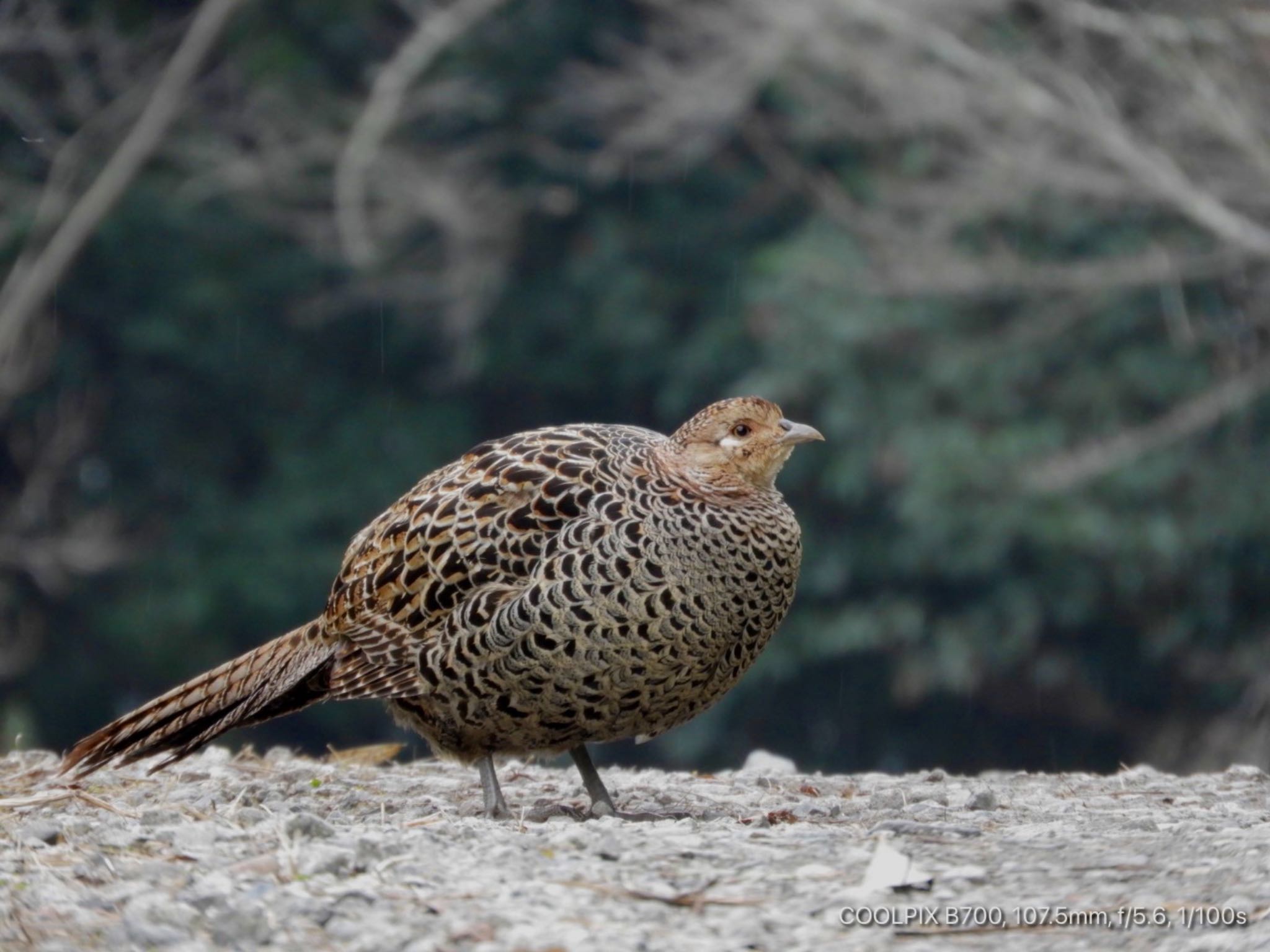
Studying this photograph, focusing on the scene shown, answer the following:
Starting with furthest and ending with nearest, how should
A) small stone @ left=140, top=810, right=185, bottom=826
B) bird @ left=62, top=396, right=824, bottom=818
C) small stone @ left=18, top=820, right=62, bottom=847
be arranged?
bird @ left=62, top=396, right=824, bottom=818 < small stone @ left=140, top=810, right=185, bottom=826 < small stone @ left=18, top=820, right=62, bottom=847

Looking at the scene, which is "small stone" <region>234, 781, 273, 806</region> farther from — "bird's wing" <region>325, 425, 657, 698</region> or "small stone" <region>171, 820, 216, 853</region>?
"small stone" <region>171, 820, 216, 853</region>

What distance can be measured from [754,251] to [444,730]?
41.8ft

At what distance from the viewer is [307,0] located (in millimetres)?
17047

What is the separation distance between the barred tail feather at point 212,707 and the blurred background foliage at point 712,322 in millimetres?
7401

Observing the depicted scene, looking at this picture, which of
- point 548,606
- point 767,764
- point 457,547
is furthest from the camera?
point 767,764

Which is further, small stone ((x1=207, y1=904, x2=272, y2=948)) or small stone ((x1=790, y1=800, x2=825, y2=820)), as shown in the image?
small stone ((x1=790, y1=800, x2=825, y2=820))

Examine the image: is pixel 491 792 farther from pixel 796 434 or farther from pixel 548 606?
pixel 796 434

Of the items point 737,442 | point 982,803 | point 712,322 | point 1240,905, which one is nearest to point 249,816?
point 737,442

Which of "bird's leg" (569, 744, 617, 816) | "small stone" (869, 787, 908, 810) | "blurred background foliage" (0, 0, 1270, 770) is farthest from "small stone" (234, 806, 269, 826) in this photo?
"blurred background foliage" (0, 0, 1270, 770)

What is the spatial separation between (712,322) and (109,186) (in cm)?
624

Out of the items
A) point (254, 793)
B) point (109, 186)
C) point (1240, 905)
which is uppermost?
point (109, 186)

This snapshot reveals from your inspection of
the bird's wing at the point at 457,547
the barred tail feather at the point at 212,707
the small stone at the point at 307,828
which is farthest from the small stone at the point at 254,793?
the small stone at the point at 307,828

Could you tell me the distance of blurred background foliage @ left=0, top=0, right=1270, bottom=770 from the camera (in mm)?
12383

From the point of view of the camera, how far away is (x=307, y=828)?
3463 millimetres
